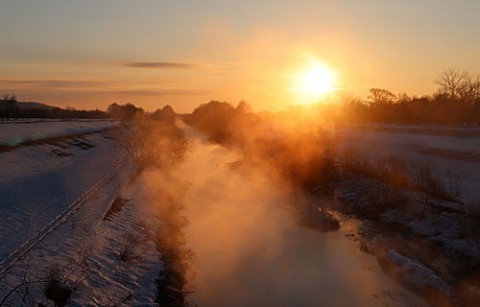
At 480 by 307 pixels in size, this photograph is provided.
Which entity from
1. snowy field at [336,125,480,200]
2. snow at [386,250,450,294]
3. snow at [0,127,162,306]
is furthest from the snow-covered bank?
snowy field at [336,125,480,200]

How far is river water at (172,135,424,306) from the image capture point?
13.7 m

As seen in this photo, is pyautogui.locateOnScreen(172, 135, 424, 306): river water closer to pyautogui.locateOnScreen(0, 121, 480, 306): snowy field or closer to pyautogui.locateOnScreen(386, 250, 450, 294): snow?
pyautogui.locateOnScreen(0, 121, 480, 306): snowy field

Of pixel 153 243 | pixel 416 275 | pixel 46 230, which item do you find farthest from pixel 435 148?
pixel 46 230

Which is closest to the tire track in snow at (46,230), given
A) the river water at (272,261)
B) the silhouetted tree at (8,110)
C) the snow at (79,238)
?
the snow at (79,238)

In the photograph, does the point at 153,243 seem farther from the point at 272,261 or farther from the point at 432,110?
the point at 432,110

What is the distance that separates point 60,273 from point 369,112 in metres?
103

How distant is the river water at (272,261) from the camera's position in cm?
1366

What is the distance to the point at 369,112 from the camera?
359 ft

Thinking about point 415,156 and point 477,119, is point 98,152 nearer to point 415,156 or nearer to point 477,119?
point 415,156

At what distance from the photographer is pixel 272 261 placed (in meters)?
16.7

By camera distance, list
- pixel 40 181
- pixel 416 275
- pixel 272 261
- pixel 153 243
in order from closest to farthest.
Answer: pixel 416 275 < pixel 272 261 < pixel 153 243 < pixel 40 181

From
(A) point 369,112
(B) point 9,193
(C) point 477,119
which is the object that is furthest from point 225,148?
(A) point 369,112

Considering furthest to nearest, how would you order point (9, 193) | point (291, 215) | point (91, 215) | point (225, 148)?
1. point (225, 148)
2. point (291, 215)
3. point (9, 193)
4. point (91, 215)

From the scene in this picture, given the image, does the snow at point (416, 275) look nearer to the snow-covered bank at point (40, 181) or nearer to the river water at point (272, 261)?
the river water at point (272, 261)
